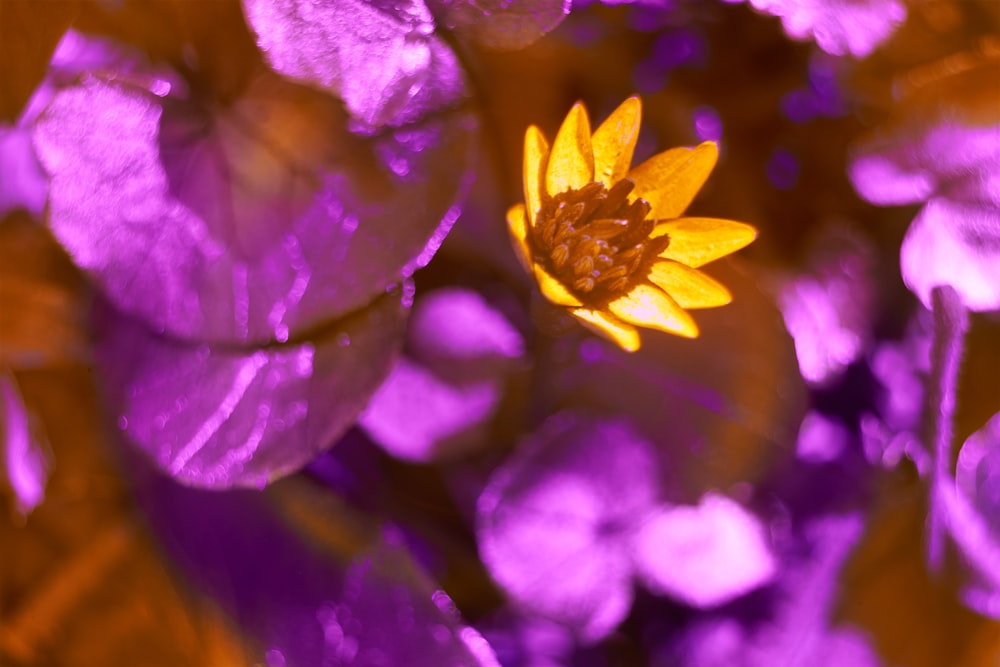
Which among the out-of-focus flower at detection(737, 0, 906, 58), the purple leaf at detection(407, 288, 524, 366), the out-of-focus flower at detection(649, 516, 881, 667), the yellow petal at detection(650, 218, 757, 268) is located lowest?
the out-of-focus flower at detection(649, 516, 881, 667)

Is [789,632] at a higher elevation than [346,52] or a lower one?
lower

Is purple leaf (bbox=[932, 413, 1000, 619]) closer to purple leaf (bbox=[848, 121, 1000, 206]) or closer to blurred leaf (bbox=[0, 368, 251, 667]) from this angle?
purple leaf (bbox=[848, 121, 1000, 206])

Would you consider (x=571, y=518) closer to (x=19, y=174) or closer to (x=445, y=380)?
(x=445, y=380)

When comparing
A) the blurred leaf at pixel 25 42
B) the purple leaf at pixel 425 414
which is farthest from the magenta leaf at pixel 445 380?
the blurred leaf at pixel 25 42

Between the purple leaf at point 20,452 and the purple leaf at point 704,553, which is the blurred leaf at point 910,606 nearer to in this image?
the purple leaf at point 704,553

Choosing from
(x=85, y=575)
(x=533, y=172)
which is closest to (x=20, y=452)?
(x=85, y=575)

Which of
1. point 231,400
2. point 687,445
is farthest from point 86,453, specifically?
point 687,445

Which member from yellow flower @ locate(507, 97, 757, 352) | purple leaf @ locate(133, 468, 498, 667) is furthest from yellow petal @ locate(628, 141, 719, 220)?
purple leaf @ locate(133, 468, 498, 667)
